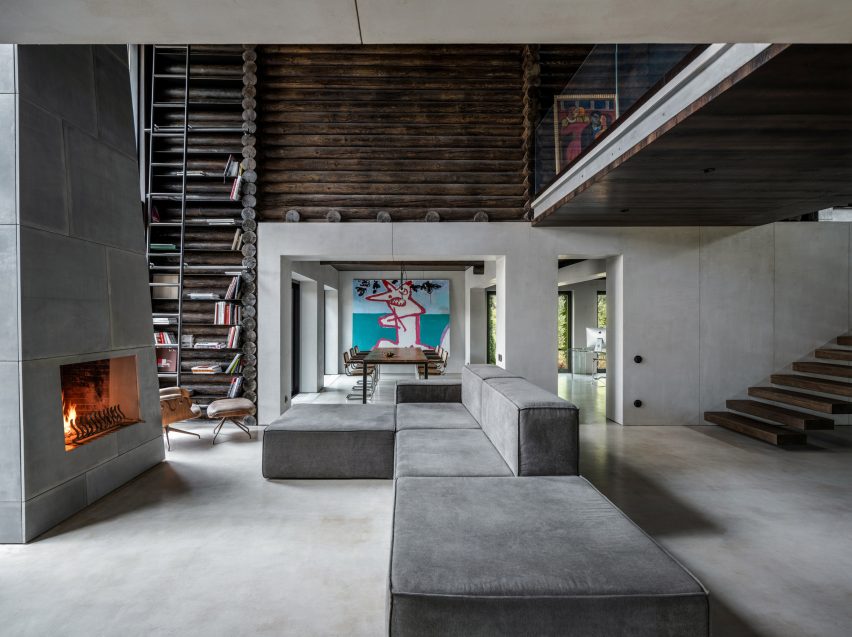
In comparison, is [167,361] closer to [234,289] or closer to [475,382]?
[234,289]

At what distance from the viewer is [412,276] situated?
456 inches

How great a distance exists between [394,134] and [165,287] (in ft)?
11.7

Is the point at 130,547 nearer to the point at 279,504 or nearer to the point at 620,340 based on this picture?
the point at 279,504

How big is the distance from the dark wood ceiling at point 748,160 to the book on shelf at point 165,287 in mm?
4716

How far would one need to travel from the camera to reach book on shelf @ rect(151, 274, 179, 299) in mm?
6191

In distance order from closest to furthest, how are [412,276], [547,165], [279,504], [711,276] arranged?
[279,504] → [547,165] → [711,276] → [412,276]

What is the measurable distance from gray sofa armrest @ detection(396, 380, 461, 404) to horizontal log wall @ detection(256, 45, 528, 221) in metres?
2.39

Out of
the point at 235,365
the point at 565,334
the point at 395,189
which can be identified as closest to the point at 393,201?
the point at 395,189

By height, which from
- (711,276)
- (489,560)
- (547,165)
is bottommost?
(489,560)

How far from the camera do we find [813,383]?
221 inches

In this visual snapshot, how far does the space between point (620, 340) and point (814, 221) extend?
293 centimetres

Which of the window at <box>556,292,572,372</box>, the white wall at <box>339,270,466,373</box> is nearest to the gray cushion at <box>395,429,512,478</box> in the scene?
the white wall at <box>339,270,466,373</box>

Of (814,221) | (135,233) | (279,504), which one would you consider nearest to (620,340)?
(814,221)

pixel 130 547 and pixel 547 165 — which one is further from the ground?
pixel 547 165
